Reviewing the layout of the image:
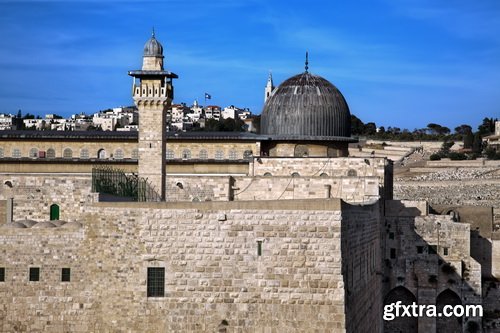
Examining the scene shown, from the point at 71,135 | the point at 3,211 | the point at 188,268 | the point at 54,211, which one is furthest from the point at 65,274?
the point at 71,135

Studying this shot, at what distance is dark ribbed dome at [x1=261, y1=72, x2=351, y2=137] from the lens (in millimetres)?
36875

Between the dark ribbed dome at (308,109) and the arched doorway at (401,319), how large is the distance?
5826 millimetres

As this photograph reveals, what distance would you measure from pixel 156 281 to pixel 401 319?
17173mm

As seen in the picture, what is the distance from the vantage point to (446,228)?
3619 centimetres

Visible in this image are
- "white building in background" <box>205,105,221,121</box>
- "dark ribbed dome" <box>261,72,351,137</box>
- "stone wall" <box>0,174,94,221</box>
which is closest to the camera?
"stone wall" <box>0,174,94,221</box>

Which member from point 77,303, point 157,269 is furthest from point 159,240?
point 77,303

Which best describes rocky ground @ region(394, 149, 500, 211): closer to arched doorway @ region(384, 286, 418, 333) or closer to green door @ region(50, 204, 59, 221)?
arched doorway @ region(384, 286, 418, 333)

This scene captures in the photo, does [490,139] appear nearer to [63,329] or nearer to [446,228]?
[446,228]

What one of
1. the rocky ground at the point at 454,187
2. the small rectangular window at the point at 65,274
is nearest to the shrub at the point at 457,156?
the rocky ground at the point at 454,187

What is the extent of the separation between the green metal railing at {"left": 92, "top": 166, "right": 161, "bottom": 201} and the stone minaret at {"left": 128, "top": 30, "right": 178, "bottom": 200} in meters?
0.34

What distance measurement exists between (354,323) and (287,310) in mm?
2098

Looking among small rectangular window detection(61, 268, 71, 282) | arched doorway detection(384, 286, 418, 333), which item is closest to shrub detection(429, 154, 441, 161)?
arched doorway detection(384, 286, 418, 333)

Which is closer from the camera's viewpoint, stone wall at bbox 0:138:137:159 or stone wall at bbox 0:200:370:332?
stone wall at bbox 0:200:370:332

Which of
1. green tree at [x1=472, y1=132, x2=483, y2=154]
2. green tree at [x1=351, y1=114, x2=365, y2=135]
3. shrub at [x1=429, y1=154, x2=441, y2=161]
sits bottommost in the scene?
shrub at [x1=429, y1=154, x2=441, y2=161]
